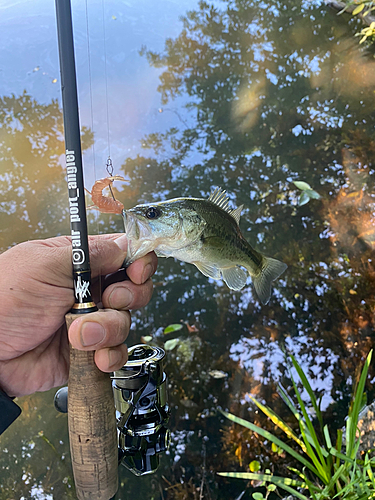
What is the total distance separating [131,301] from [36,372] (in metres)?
0.48

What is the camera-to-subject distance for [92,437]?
2.69ft

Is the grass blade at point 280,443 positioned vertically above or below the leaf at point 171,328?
below

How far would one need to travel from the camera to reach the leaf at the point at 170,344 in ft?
7.57

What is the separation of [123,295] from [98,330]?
0.60 feet

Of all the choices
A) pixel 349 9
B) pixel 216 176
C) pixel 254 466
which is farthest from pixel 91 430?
pixel 349 9

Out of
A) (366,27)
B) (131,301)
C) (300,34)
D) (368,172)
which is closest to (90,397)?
(131,301)

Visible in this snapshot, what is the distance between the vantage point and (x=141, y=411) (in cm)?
102

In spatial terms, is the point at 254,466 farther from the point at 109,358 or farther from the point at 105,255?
the point at 105,255

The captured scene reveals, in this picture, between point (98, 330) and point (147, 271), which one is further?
point (147, 271)

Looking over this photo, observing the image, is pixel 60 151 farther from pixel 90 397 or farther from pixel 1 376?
pixel 90 397

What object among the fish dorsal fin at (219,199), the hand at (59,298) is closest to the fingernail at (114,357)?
the hand at (59,298)

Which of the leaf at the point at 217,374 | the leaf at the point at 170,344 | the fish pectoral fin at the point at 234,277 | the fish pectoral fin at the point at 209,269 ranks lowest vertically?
the leaf at the point at 217,374

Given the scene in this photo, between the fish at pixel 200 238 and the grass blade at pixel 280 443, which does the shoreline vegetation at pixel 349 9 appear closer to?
the fish at pixel 200 238

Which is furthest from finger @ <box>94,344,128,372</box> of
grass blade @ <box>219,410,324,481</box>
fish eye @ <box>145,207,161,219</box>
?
grass blade @ <box>219,410,324,481</box>
